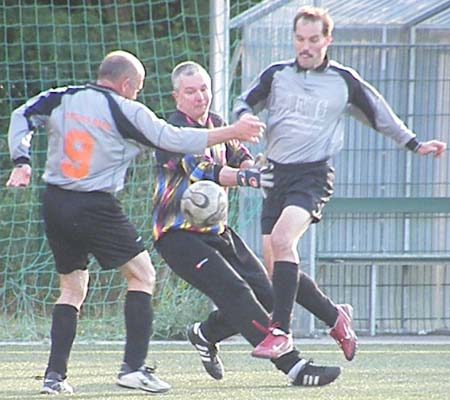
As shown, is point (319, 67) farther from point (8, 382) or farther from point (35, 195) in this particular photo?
point (35, 195)

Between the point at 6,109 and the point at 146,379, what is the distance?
24.3 ft

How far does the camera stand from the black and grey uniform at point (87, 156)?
754cm

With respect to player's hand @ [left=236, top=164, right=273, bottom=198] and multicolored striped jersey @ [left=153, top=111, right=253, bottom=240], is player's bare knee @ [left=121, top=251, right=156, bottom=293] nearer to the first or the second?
multicolored striped jersey @ [left=153, top=111, right=253, bottom=240]

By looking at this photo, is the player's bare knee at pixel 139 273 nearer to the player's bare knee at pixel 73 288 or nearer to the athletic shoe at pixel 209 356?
the player's bare knee at pixel 73 288

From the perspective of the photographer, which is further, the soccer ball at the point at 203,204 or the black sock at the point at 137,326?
the soccer ball at the point at 203,204

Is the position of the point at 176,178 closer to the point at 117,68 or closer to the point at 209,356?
the point at 117,68

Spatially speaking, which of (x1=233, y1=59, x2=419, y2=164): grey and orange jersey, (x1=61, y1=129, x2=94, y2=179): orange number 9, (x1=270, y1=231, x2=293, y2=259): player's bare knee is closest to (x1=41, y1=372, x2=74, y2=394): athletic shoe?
(x1=61, y1=129, x2=94, y2=179): orange number 9

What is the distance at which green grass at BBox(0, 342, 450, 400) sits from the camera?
7.57 m

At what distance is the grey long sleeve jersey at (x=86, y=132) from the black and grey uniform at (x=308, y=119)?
0.85 meters

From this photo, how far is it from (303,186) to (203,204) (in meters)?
0.55

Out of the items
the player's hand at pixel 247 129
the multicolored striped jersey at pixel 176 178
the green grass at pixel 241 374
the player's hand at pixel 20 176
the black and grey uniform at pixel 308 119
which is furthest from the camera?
the black and grey uniform at pixel 308 119

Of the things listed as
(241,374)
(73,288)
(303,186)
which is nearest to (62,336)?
(73,288)

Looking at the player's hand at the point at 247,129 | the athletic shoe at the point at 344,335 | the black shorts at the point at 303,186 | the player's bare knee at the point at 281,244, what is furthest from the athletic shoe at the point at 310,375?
the player's hand at the point at 247,129

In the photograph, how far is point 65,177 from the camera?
7617 mm
